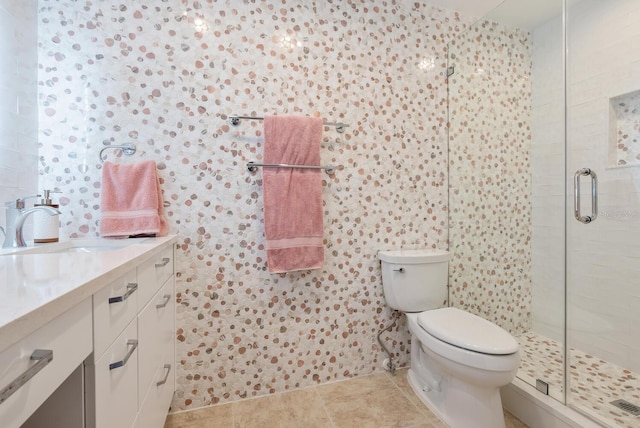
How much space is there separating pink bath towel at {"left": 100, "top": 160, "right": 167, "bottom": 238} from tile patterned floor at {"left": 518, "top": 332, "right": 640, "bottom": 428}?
2.05 metres

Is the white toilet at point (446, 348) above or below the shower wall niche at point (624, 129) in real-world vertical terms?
below

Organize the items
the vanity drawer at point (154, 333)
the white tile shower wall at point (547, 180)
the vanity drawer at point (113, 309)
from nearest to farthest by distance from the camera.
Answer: the vanity drawer at point (113, 309)
the vanity drawer at point (154, 333)
the white tile shower wall at point (547, 180)

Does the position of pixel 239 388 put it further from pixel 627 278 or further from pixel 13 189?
pixel 627 278

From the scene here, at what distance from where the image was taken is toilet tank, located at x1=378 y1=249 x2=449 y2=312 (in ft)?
5.60

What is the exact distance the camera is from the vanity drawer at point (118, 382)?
25.1 inches

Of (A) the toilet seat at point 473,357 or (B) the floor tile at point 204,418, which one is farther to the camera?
(B) the floor tile at point 204,418

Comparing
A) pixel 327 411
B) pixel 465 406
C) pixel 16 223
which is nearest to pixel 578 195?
pixel 465 406

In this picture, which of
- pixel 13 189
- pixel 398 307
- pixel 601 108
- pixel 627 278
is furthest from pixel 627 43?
pixel 13 189

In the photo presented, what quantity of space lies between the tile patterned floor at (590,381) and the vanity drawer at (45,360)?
1840 millimetres

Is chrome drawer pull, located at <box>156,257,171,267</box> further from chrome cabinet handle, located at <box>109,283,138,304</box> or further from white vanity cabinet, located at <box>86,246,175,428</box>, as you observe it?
chrome cabinet handle, located at <box>109,283,138,304</box>

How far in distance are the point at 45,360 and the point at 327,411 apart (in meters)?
1.41

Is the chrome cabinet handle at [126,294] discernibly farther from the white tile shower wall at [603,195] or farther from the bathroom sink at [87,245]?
the white tile shower wall at [603,195]

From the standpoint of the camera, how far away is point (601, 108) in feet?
5.16

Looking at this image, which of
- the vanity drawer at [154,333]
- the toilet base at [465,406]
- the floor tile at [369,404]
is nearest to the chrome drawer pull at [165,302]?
the vanity drawer at [154,333]
